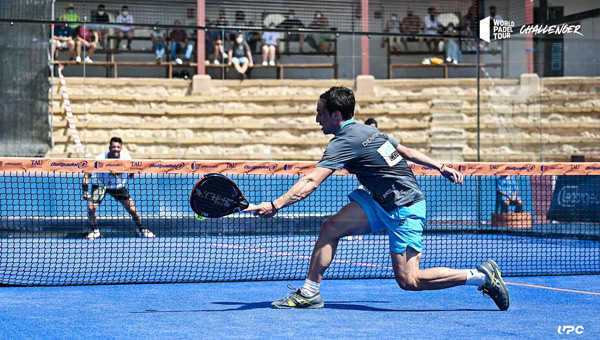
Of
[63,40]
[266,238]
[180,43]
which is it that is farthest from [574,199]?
[63,40]

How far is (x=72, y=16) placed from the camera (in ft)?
58.6

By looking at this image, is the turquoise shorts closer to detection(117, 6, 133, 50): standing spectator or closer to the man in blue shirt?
the man in blue shirt

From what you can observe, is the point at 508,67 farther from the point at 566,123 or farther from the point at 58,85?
the point at 58,85

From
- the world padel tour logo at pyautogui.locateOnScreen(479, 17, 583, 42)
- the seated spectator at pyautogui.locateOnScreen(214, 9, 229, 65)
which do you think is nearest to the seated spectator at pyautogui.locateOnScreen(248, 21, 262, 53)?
the seated spectator at pyautogui.locateOnScreen(214, 9, 229, 65)

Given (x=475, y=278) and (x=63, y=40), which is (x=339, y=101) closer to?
(x=475, y=278)

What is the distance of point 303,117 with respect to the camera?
19.5 m

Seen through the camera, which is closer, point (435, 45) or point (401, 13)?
point (435, 45)

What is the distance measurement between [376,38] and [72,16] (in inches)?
244

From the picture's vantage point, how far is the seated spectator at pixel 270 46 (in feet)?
58.6

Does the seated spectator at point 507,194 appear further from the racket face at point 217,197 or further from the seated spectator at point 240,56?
the racket face at point 217,197

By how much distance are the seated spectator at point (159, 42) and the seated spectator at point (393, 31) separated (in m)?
4.65

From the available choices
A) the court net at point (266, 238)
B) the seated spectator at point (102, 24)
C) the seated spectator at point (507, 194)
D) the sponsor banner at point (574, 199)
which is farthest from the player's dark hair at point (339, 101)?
the seated spectator at point (102, 24)

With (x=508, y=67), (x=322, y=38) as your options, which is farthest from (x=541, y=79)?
(x=322, y=38)

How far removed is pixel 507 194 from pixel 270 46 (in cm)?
637
